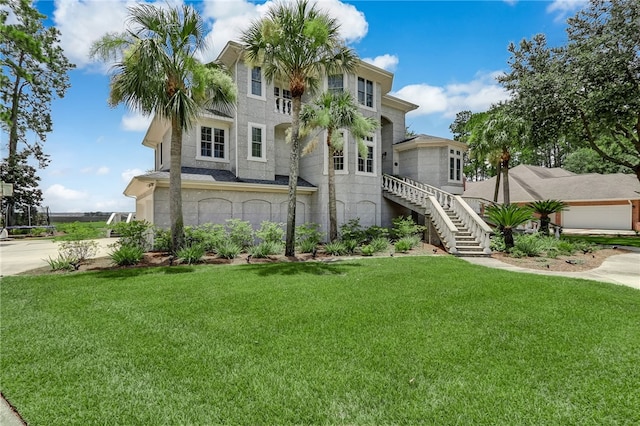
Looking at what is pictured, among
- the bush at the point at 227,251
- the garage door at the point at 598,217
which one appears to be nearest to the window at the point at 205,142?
the bush at the point at 227,251

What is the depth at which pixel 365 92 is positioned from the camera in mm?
18312

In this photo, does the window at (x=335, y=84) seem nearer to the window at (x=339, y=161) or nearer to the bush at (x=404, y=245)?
the window at (x=339, y=161)

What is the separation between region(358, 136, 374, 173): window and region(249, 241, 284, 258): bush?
24.3ft

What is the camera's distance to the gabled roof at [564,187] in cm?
2894

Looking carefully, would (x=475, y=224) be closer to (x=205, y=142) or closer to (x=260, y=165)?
(x=260, y=165)

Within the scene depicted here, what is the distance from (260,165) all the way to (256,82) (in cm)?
453

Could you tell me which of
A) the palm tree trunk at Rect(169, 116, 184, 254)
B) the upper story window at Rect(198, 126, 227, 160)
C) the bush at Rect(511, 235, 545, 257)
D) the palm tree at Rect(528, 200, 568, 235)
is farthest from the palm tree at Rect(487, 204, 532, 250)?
the upper story window at Rect(198, 126, 227, 160)

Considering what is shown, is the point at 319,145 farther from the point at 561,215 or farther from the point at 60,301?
the point at 561,215

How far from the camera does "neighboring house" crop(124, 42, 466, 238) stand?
1508 centimetres

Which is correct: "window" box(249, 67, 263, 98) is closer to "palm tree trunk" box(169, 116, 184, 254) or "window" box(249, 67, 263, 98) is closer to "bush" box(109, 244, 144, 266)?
"palm tree trunk" box(169, 116, 184, 254)

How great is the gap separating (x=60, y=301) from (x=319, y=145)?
1348cm

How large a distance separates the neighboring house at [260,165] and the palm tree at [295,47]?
4041 mm

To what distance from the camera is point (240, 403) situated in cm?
308

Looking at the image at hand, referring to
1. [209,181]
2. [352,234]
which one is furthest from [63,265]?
[352,234]
